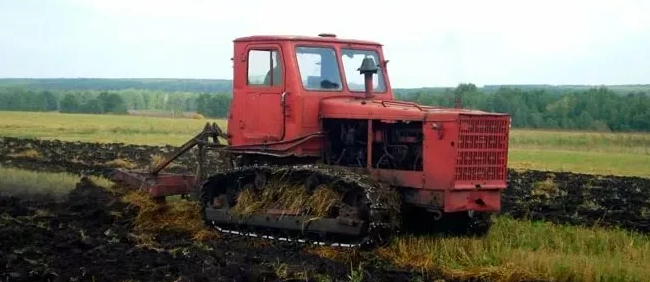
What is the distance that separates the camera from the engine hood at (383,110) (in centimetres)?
1248

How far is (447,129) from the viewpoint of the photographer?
12.3m

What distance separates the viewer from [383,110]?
514 inches

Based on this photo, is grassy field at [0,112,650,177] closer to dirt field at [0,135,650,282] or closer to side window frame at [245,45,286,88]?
dirt field at [0,135,650,282]

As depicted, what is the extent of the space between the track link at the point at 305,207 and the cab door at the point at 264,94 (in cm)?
73

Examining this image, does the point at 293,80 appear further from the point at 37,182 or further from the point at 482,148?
the point at 37,182

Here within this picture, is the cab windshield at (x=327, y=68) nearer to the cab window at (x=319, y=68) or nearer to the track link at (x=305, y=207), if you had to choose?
the cab window at (x=319, y=68)

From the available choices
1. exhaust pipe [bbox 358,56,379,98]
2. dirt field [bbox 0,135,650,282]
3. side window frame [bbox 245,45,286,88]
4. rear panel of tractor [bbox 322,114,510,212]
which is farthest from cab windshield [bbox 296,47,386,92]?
dirt field [bbox 0,135,650,282]

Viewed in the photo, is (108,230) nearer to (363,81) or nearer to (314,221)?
(314,221)

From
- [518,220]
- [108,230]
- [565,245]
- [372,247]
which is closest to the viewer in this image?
[372,247]

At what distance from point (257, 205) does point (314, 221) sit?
1153 mm

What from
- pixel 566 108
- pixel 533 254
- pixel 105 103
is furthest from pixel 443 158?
pixel 105 103

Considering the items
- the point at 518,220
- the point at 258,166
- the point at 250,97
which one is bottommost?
the point at 518,220

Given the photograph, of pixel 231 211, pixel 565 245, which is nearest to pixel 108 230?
pixel 231 211

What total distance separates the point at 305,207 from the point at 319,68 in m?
2.23
